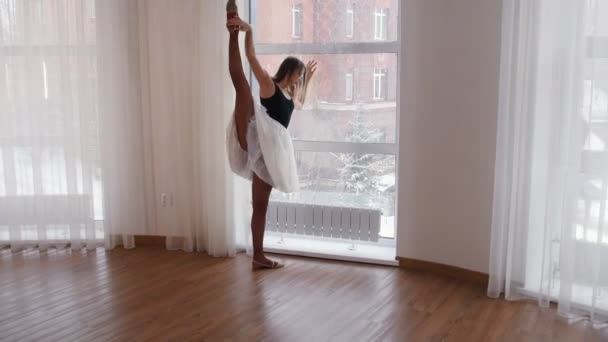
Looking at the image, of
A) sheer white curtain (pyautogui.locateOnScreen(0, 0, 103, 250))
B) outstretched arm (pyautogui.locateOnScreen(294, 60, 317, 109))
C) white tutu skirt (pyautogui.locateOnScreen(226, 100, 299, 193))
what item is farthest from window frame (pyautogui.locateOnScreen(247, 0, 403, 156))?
sheer white curtain (pyautogui.locateOnScreen(0, 0, 103, 250))

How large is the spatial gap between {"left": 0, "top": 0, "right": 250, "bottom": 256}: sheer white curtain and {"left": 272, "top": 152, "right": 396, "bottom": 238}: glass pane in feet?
1.79

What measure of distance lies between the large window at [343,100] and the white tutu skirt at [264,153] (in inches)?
22.2

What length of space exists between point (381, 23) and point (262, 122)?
116cm

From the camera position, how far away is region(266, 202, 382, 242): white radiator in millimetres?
4305

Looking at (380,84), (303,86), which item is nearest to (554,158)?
(380,84)

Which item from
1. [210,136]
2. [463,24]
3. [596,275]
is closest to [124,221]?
[210,136]

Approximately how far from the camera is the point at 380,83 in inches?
166

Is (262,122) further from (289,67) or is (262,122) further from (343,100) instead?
(343,100)

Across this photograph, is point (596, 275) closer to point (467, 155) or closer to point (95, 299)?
point (467, 155)

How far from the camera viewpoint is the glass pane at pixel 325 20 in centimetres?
413

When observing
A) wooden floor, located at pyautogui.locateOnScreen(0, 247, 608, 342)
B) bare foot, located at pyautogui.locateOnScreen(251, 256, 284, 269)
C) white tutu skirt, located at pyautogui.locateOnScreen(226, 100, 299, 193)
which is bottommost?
wooden floor, located at pyautogui.locateOnScreen(0, 247, 608, 342)

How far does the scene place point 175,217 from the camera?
453cm

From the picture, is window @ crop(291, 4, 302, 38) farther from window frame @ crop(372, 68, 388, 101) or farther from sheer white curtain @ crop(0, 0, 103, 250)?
sheer white curtain @ crop(0, 0, 103, 250)

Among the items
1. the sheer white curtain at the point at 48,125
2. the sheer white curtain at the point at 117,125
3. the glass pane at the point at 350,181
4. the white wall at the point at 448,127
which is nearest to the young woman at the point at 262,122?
the sheer white curtain at the point at 117,125
